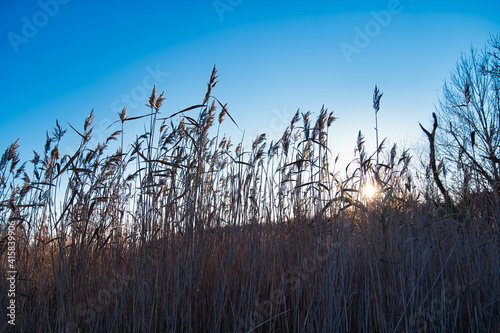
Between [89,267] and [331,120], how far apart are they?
89.7 inches

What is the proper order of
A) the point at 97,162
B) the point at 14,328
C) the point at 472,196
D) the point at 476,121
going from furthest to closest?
the point at 476,121 → the point at 472,196 → the point at 97,162 → the point at 14,328

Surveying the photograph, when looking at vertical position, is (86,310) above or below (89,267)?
below

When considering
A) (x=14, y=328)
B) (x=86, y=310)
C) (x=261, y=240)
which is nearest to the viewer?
(x=86, y=310)

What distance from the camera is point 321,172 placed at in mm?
2311

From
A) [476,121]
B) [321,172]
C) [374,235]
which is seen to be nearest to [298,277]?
[374,235]

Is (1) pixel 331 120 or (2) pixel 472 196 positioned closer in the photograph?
(1) pixel 331 120

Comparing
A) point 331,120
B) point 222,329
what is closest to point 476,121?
point 331,120

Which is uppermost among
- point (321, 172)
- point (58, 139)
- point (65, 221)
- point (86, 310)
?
point (58, 139)

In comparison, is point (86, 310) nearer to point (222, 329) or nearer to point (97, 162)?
point (222, 329)

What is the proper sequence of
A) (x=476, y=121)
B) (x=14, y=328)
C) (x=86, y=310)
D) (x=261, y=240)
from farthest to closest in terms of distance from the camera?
(x=476, y=121) < (x=261, y=240) < (x=14, y=328) < (x=86, y=310)

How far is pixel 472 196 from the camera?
2.87m

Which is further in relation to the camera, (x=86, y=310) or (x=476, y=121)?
(x=476, y=121)

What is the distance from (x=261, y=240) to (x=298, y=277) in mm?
451

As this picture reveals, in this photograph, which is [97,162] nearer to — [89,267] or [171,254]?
[89,267]
